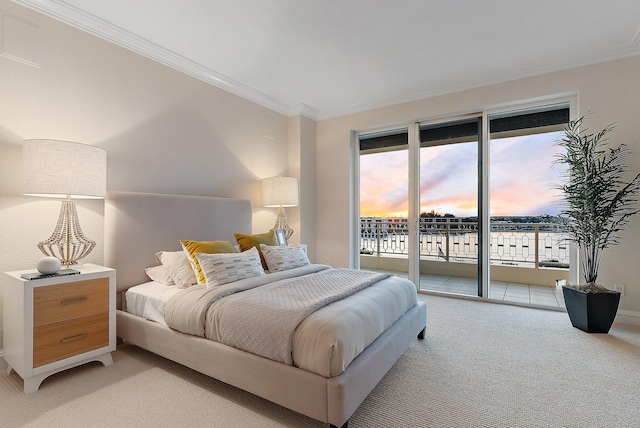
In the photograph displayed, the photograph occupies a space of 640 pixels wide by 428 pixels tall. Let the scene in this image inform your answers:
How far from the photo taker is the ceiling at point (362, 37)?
251 centimetres

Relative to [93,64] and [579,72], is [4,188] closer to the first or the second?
[93,64]

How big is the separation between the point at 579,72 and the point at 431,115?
1601mm

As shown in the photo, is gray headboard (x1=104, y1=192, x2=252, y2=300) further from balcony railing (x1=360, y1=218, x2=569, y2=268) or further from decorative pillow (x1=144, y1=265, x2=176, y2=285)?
balcony railing (x1=360, y1=218, x2=569, y2=268)

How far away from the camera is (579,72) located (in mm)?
3377

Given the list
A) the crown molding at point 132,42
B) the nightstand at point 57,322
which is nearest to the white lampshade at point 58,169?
the nightstand at point 57,322

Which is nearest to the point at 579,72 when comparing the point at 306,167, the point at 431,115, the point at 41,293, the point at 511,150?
the point at 511,150

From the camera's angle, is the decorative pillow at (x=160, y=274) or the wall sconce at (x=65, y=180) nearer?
the wall sconce at (x=65, y=180)

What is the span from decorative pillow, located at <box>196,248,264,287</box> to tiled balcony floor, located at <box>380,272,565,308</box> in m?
2.91

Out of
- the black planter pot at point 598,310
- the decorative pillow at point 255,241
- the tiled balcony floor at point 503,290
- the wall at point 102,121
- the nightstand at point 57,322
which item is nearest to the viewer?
the nightstand at point 57,322

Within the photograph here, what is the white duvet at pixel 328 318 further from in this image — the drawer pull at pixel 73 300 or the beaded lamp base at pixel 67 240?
the beaded lamp base at pixel 67 240

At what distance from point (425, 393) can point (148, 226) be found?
2679mm

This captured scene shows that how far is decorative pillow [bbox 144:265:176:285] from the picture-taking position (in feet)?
8.70

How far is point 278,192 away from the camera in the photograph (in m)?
4.17

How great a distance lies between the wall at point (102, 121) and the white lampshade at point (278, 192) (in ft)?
0.95
